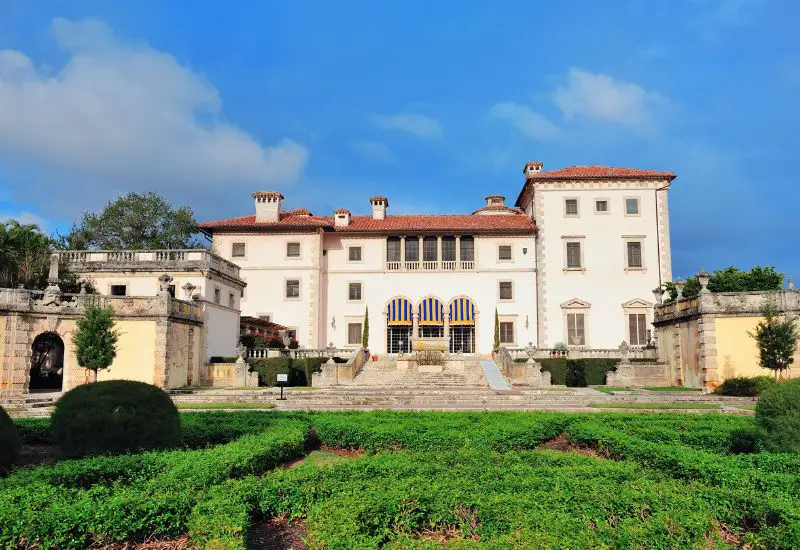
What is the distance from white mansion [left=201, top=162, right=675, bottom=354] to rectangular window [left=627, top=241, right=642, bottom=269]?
0.34 ft

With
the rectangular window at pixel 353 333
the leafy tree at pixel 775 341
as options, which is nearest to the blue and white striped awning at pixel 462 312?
the rectangular window at pixel 353 333

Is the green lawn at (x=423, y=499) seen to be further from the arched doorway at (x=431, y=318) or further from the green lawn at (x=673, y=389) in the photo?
the arched doorway at (x=431, y=318)

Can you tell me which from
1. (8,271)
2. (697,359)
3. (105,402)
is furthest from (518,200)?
(105,402)

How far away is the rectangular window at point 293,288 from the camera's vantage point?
44.5 metres

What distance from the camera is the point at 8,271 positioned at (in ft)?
105

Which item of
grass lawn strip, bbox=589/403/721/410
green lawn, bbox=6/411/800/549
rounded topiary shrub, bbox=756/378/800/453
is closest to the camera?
green lawn, bbox=6/411/800/549

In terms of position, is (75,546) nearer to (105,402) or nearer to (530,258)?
(105,402)

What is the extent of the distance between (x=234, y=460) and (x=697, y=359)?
2344cm

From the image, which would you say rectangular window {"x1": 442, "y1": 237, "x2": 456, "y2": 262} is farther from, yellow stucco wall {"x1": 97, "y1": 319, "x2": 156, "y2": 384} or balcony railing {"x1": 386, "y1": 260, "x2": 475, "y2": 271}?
yellow stucco wall {"x1": 97, "y1": 319, "x2": 156, "y2": 384}

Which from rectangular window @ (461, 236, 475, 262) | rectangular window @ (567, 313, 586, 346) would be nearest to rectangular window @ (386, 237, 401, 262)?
rectangular window @ (461, 236, 475, 262)

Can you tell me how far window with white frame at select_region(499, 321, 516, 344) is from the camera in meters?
43.6

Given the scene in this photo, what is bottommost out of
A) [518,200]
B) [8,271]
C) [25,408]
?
[25,408]

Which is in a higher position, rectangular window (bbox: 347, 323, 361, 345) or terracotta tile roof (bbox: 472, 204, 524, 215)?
terracotta tile roof (bbox: 472, 204, 524, 215)

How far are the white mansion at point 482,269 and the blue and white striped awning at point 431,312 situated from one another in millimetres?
75
